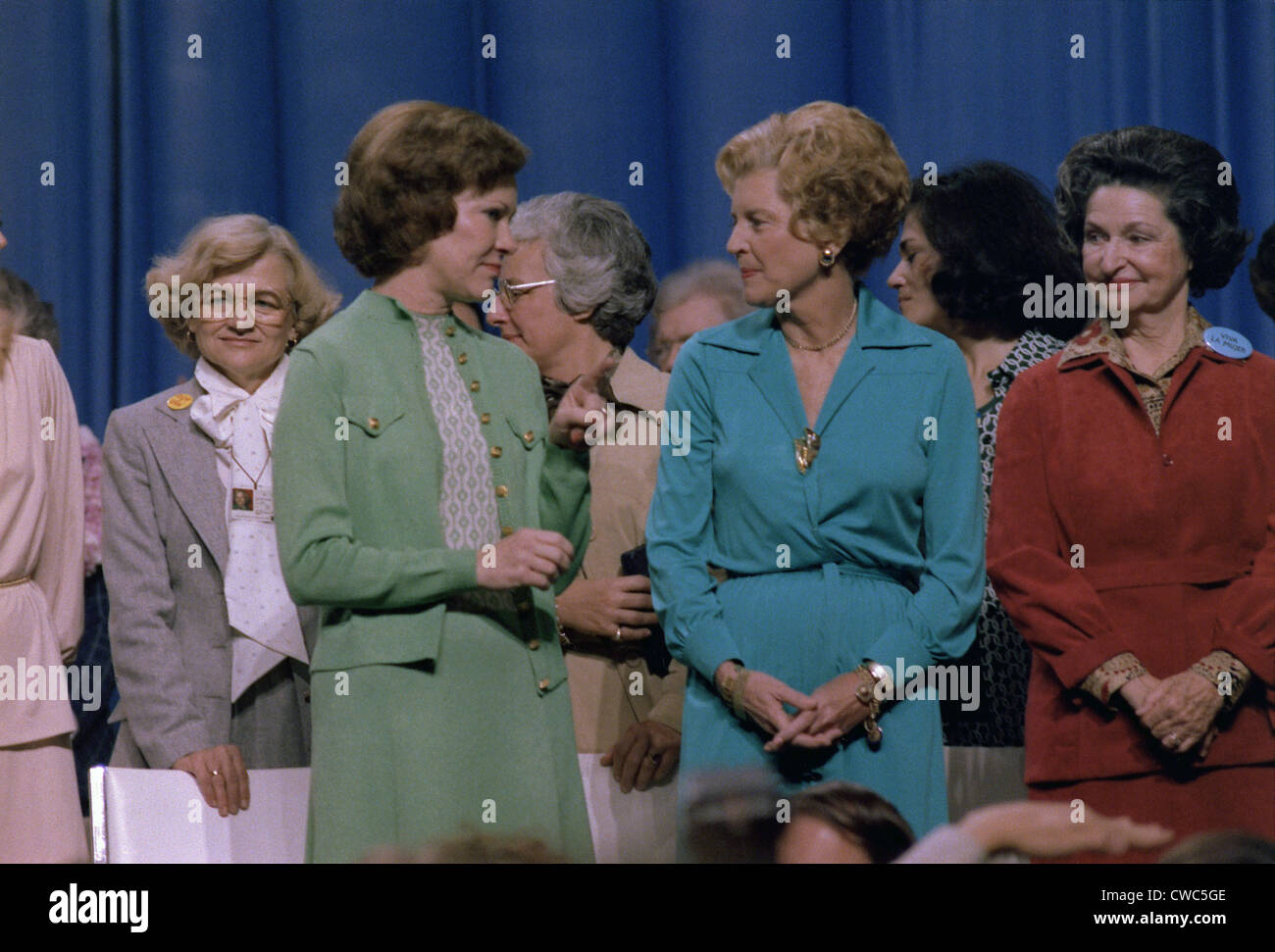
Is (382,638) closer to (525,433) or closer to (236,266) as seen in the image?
(525,433)

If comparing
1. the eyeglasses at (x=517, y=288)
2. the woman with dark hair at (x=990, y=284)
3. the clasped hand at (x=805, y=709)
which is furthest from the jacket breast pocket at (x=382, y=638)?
the woman with dark hair at (x=990, y=284)

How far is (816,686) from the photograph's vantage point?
3.07 m

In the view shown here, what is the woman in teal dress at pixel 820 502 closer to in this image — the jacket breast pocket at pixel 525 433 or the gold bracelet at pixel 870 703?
the gold bracelet at pixel 870 703

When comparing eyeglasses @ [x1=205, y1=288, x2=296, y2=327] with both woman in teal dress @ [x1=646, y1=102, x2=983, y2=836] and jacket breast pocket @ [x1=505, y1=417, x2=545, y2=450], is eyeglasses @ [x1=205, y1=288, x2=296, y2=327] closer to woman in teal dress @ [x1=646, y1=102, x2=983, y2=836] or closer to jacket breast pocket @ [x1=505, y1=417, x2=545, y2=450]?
jacket breast pocket @ [x1=505, y1=417, x2=545, y2=450]

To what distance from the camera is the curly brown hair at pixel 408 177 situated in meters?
3.00

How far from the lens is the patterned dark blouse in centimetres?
352

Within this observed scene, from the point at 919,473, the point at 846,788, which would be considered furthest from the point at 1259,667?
the point at 846,788

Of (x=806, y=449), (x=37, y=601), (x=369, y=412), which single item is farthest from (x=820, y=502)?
(x=37, y=601)

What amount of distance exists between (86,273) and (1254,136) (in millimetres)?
2613

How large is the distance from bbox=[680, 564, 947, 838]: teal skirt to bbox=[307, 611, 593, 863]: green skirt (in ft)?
0.99

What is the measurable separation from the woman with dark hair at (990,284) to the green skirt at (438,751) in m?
1.01

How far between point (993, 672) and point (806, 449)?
74cm
